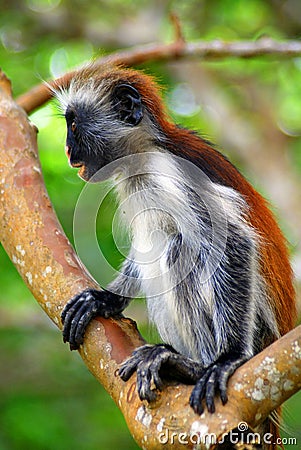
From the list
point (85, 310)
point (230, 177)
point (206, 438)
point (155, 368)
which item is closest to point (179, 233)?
point (230, 177)

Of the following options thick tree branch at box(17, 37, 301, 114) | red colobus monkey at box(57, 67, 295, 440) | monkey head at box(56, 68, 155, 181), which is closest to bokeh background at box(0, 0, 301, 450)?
thick tree branch at box(17, 37, 301, 114)

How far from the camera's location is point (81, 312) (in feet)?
15.1

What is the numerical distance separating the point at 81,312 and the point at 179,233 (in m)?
1.09

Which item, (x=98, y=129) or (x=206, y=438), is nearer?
(x=206, y=438)

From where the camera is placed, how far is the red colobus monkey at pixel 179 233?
490cm

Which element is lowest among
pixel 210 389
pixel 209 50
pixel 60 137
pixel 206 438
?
pixel 206 438

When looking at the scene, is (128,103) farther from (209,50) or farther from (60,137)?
(60,137)

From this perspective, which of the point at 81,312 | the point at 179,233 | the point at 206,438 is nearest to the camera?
the point at 206,438

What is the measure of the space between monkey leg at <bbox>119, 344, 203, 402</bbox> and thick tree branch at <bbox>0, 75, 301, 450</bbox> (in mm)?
67

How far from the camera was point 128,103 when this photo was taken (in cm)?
562

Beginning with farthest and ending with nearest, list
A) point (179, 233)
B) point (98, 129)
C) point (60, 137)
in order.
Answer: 1. point (60, 137)
2. point (98, 129)
3. point (179, 233)

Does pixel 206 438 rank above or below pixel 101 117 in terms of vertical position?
below

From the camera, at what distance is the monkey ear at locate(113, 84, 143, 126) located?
549 cm

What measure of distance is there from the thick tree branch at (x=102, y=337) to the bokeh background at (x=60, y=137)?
3.78 m
